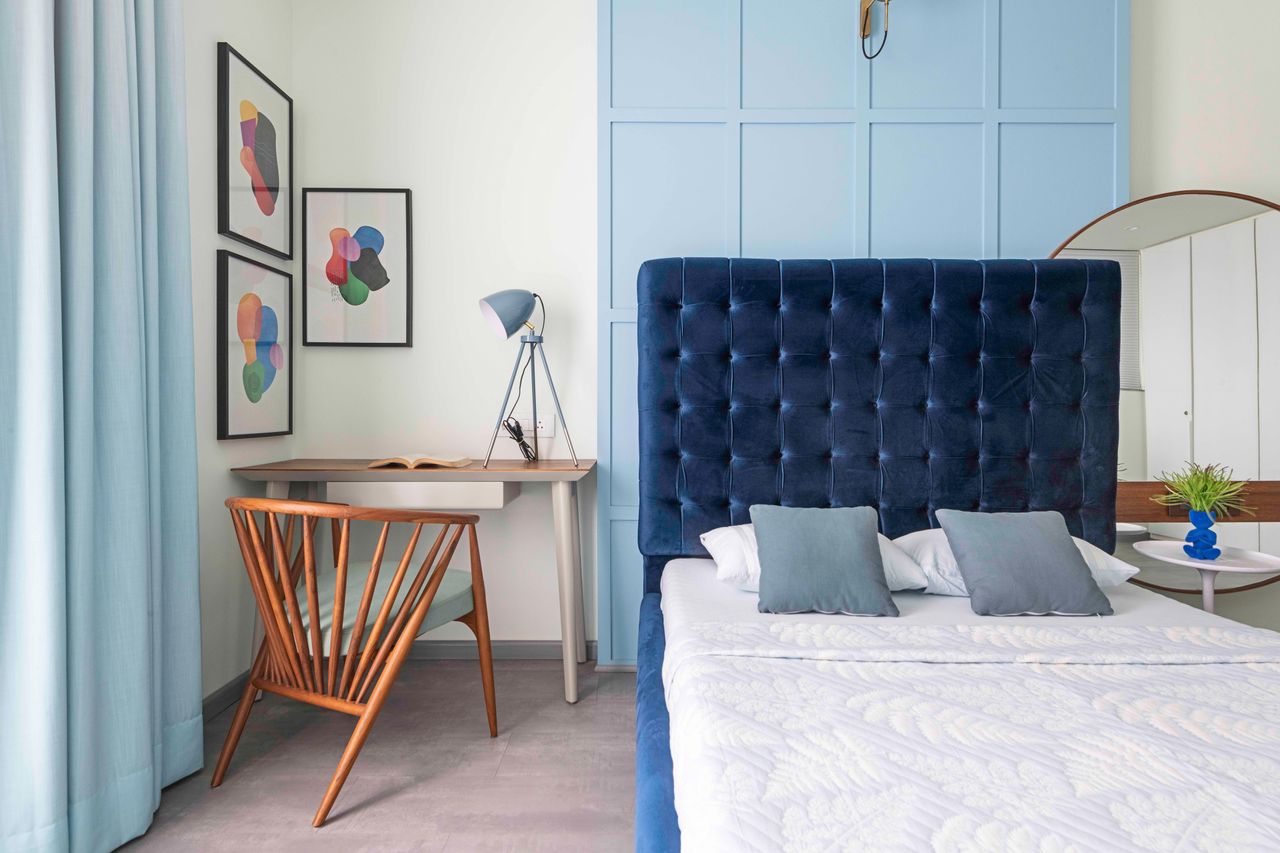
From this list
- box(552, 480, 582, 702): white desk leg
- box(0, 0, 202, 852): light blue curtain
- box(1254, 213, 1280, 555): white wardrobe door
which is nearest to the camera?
box(0, 0, 202, 852): light blue curtain

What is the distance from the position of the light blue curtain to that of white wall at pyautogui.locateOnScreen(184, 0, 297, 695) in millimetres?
330

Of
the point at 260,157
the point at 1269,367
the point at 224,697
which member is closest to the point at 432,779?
the point at 224,697

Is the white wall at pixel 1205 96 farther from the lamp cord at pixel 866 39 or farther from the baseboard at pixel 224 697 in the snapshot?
the baseboard at pixel 224 697

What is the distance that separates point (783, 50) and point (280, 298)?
2.11m

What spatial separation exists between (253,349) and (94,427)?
35.3 inches

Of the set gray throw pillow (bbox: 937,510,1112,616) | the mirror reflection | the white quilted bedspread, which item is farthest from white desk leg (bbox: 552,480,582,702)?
the mirror reflection

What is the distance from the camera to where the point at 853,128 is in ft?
8.44

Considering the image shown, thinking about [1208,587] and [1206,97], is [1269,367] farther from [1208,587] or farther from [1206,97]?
[1206,97]

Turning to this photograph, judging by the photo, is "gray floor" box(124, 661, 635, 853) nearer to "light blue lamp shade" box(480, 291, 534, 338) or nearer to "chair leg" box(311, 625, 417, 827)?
"chair leg" box(311, 625, 417, 827)

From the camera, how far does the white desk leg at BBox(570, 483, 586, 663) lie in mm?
2426

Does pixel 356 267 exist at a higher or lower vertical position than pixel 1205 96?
lower

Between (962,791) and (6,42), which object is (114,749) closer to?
(6,42)

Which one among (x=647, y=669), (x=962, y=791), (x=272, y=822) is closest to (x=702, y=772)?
(x=962, y=791)

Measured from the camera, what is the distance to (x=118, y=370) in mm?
1604
